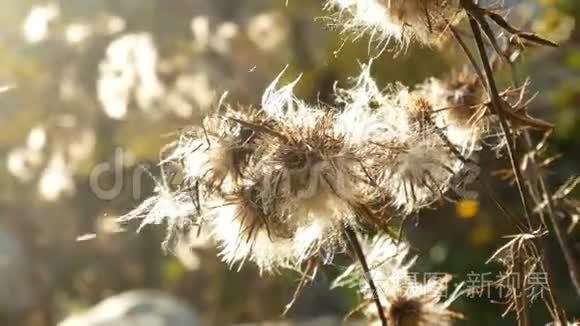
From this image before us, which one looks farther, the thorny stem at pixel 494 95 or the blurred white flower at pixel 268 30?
the blurred white flower at pixel 268 30

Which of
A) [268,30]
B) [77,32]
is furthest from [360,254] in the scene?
[268,30]

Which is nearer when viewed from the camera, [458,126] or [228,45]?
[458,126]

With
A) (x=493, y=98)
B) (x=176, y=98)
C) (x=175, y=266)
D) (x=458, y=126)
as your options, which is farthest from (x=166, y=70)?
(x=175, y=266)

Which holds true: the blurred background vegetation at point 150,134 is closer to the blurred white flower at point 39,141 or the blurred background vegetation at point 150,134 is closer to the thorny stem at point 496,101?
the blurred white flower at point 39,141

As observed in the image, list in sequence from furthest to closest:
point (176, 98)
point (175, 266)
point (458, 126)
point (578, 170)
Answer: point (175, 266), point (578, 170), point (176, 98), point (458, 126)

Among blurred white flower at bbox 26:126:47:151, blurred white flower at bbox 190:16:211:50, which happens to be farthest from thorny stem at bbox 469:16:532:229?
blurred white flower at bbox 26:126:47:151

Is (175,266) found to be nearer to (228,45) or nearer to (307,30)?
(307,30)

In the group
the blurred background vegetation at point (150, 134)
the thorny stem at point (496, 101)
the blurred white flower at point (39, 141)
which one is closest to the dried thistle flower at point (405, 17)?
the thorny stem at point (496, 101)

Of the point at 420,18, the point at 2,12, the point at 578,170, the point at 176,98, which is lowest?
the point at 420,18
